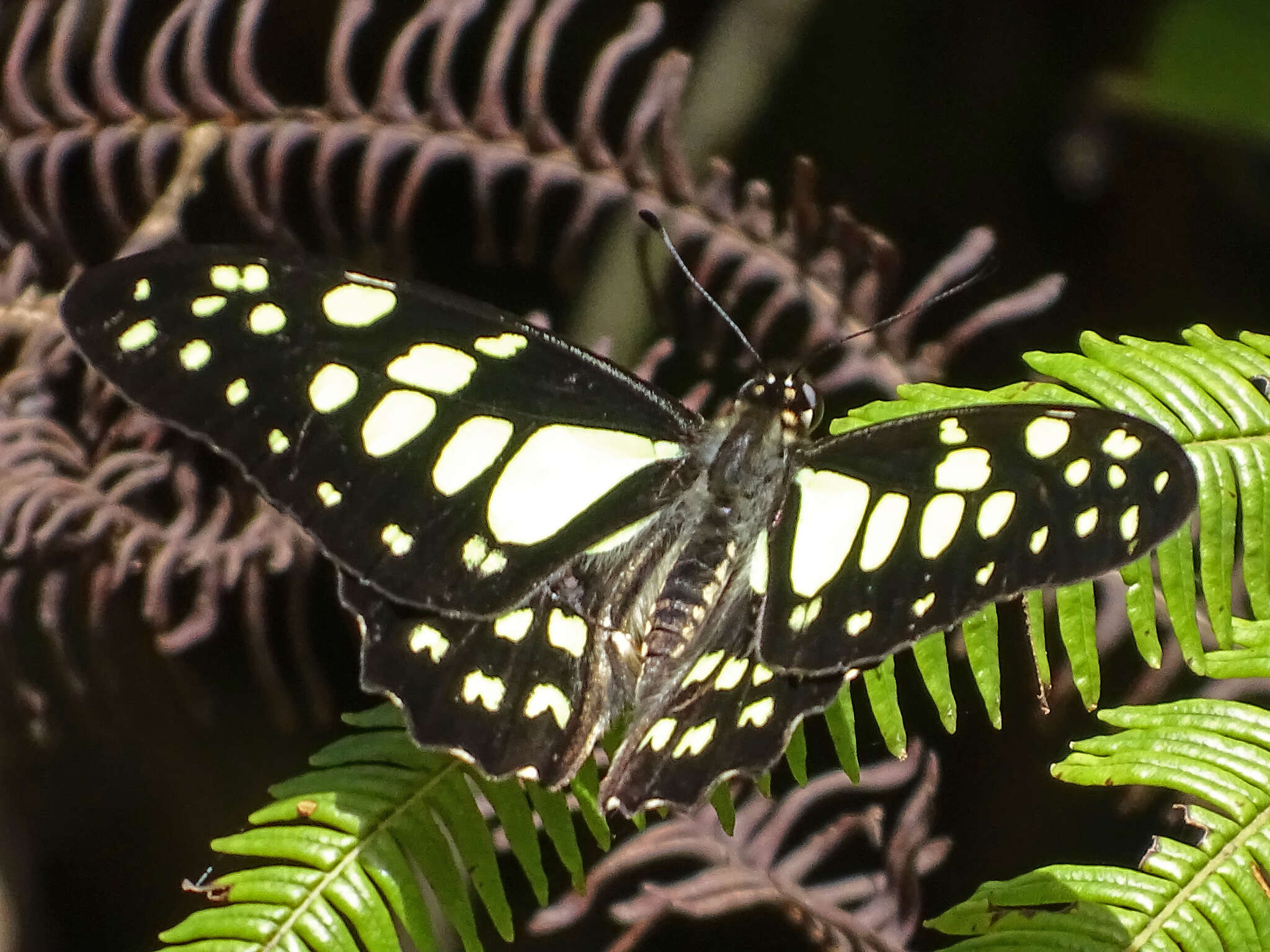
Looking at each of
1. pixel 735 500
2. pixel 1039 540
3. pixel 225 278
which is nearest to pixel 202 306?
pixel 225 278

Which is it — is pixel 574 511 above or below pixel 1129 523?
below

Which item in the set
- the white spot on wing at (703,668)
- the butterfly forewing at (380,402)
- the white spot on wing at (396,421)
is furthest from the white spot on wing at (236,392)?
the white spot on wing at (703,668)

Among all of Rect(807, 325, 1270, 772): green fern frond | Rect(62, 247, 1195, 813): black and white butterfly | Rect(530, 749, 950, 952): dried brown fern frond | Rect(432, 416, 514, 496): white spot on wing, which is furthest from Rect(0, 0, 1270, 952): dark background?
Rect(432, 416, 514, 496): white spot on wing

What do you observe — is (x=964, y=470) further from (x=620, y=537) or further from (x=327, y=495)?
(x=327, y=495)

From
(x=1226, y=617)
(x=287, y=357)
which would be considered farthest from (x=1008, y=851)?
(x=287, y=357)

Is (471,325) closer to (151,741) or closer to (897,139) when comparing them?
(151,741)

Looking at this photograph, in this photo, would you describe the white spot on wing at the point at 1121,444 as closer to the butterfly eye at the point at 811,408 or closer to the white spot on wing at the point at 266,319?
the butterfly eye at the point at 811,408

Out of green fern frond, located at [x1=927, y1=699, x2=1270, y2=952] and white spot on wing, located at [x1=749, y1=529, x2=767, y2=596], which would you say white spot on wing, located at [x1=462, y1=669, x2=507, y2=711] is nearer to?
white spot on wing, located at [x1=749, y1=529, x2=767, y2=596]

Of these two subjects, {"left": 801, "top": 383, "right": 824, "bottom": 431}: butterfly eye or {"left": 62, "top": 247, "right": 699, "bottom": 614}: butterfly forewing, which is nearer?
{"left": 62, "top": 247, "right": 699, "bottom": 614}: butterfly forewing
